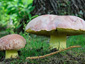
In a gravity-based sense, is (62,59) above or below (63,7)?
below

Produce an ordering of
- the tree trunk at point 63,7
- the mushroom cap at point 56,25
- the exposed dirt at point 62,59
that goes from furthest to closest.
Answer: the tree trunk at point 63,7 < the exposed dirt at point 62,59 < the mushroom cap at point 56,25

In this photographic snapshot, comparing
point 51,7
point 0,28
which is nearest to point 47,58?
point 51,7

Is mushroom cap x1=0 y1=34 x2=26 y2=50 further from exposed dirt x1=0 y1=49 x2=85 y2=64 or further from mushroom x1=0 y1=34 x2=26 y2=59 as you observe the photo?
exposed dirt x1=0 y1=49 x2=85 y2=64

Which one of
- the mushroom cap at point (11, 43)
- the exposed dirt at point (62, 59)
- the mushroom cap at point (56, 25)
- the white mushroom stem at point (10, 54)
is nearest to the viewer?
the mushroom cap at point (56, 25)

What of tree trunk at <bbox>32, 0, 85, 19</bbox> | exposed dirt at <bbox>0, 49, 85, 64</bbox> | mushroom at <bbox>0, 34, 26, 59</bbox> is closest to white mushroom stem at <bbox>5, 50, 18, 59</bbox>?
mushroom at <bbox>0, 34, 26, 59</bbox>

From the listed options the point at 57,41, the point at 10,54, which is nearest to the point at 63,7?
the point at 57,41

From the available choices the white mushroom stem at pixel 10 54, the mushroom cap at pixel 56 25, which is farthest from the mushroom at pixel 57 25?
the white mushroom stem at pixel 10 54

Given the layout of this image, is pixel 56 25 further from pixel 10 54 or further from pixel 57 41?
pixel 10 54

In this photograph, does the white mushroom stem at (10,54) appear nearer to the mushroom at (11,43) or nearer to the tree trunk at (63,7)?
the mushroom at (11,43)

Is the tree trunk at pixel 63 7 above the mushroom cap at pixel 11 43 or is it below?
above
